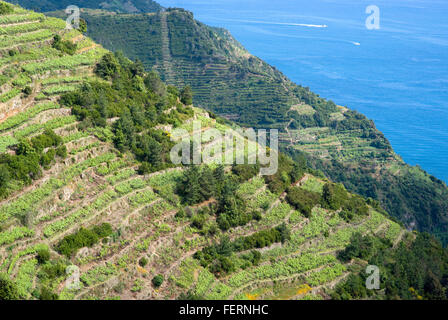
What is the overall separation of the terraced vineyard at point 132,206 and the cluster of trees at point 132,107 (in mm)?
169

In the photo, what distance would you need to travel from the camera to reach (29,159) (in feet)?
108

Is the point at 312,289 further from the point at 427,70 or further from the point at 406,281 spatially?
the point at 427,70

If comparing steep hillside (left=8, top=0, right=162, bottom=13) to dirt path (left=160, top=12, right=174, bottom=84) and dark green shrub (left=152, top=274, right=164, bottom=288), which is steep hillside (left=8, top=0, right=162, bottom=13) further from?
dark green shrub (left=152, top=274, right=164, bottom=288)

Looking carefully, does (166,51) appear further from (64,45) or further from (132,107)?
(132,107)

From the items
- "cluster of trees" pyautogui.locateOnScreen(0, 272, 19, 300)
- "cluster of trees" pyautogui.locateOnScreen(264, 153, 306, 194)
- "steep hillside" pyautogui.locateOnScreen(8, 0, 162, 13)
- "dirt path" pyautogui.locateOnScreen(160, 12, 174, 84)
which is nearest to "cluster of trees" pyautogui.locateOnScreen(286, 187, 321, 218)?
"cluster of trees" pyautogui.locateOnScreen(264, 153, 306, 194)

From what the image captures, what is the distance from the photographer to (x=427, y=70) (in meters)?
177

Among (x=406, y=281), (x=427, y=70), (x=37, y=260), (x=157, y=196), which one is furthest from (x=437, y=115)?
(x=37, y=260)

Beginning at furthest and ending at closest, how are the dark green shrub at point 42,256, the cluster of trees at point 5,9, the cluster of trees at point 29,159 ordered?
1. the cluster of trees at point 5,9
2. the cluster of trees at point 29,159
3. the dark green shrub at point 42,256

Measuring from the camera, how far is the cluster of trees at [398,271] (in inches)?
1499

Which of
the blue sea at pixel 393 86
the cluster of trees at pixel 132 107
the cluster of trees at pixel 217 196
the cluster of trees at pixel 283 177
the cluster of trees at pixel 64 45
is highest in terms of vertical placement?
the blue sea at pixel 393 86

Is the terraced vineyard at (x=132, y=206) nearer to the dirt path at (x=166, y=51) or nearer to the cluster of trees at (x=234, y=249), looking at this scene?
the cluster of trees at (x=234, y=249)

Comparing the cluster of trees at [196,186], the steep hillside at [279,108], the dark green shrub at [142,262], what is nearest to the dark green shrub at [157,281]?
the dark green shrub at [142,262]

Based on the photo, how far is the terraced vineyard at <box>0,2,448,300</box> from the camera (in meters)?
30.1

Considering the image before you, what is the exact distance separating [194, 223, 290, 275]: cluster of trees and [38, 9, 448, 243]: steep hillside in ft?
192
